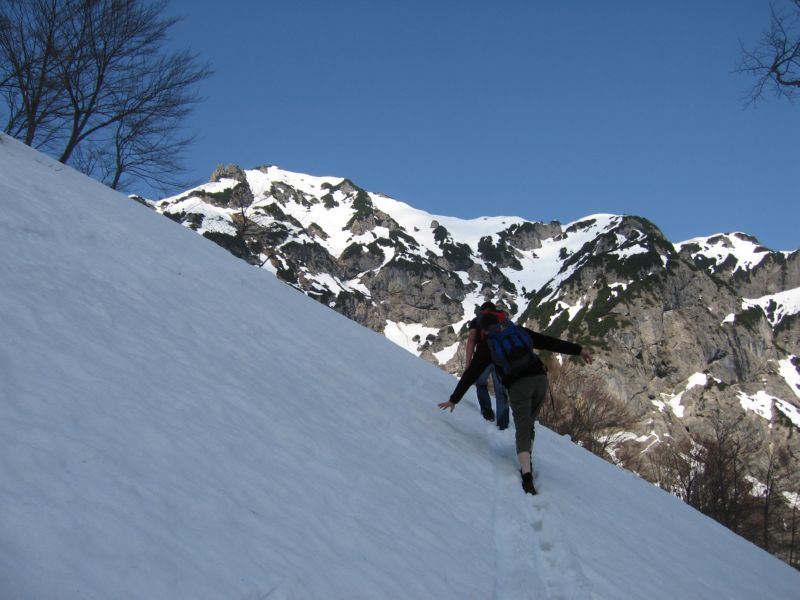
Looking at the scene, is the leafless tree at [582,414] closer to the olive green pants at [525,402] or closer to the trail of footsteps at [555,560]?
the olive green pants at [525,402]

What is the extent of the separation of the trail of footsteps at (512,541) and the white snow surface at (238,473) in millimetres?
31

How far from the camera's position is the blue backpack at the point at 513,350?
22.0ft

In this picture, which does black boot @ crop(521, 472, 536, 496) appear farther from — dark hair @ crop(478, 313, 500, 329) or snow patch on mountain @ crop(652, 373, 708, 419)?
snow patch on mountain @ crop(652, 373, 708, 419)

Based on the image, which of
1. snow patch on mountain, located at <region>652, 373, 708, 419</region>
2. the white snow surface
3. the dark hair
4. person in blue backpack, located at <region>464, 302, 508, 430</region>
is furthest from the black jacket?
snow patch on mountain, located at <region>652, 373, 708, 419</region>

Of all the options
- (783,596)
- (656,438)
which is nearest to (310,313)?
(783,596)

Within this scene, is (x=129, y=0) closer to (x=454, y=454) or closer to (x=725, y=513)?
(x=454, y=454)

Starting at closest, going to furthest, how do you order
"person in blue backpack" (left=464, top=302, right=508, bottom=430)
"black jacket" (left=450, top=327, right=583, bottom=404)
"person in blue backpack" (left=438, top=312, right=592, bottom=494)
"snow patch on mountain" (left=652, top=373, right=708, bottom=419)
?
1. "person in blue backpack" (left=438, top=312, right=592, bottom=494)
2. "black jacket" (left=450, top=327, right=583, bottom=404)
3. "person in blue backpack" (left=464, top=302, right=508, bottom=430)
4. "snow patch on mountain" (left=652, top=373, right=708, bottom=419)

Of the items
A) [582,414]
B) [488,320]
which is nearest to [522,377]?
[488,320]

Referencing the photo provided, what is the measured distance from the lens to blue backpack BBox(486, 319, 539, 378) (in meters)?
6.70

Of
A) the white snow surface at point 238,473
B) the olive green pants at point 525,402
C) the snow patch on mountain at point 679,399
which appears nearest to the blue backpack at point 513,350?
the olive green pants at point 525,402

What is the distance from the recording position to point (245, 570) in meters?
2.67

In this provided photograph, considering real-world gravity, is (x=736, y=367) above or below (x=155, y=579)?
above

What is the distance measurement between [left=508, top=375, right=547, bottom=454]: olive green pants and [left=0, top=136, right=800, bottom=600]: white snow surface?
64 cm

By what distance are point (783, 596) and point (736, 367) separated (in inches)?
6044
